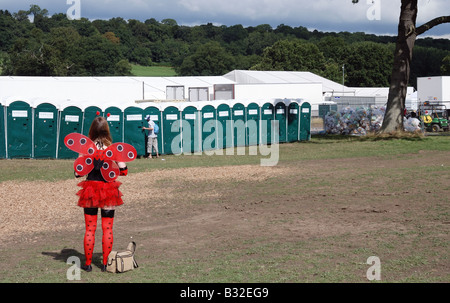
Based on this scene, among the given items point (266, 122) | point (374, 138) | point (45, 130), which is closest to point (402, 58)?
point (374, 138)

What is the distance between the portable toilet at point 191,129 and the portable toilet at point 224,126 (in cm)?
118

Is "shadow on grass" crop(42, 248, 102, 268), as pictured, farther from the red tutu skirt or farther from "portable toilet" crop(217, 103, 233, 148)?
"portable toilet" crop(217, 103, 233, 148)

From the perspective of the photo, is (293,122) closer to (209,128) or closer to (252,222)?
(209,128)

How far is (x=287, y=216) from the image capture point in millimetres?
11680

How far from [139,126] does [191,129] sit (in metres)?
2.48

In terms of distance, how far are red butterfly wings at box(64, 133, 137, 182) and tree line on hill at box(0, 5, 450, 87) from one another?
84410 mm

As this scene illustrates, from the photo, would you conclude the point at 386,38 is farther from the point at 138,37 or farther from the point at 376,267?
the point at 376,267

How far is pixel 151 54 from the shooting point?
141250 millimetres

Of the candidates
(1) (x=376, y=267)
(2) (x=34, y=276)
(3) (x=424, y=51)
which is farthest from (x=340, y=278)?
(3) (x=424, y=51)

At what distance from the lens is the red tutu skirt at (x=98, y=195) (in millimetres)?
7770

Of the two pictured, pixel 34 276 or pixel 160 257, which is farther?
pixel 160 257

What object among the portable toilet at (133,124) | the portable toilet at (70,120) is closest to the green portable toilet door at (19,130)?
the portable toilet at (70,120)

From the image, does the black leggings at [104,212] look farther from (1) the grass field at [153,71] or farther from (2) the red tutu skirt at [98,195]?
(1) the grass field at [153,71]

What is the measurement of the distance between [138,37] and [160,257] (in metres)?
148
